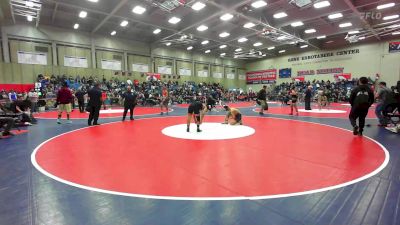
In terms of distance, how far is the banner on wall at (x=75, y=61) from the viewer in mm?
21219

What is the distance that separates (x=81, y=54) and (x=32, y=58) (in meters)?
3.95

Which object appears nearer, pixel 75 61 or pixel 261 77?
pixel 75 61

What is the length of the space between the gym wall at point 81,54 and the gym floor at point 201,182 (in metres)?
16.8

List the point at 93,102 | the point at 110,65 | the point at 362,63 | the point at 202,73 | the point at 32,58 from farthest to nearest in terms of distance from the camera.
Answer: the point at 202,73
the point at 362,63
the point at 110,65
the point at 32,58
the point at 93,102

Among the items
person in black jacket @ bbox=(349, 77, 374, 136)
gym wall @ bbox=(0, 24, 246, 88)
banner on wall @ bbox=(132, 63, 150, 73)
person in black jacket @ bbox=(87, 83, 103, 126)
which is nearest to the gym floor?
person in black jacket @ bbox=(349, 77, 374, 136)

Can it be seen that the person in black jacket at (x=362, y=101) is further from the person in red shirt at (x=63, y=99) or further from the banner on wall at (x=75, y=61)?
the banner on wall at (x=75, y=61)

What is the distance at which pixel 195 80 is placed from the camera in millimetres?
31797

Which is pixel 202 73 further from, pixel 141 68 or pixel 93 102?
pixel 93 102

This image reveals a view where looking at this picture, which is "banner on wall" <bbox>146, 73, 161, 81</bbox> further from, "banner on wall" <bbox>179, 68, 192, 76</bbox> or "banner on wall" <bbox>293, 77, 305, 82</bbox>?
"banner on wall" <bbox>293, 77, 305, 82</bbox>

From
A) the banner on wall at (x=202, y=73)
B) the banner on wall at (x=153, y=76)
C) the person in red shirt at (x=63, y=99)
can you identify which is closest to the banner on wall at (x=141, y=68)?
the banner on wall at (x=153, y=76)

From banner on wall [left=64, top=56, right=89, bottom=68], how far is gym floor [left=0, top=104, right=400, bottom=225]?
17.8 meters

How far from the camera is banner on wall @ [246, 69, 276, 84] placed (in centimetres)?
3476

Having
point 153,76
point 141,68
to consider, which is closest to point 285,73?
point 153,76

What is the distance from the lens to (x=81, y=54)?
22.0 metres
